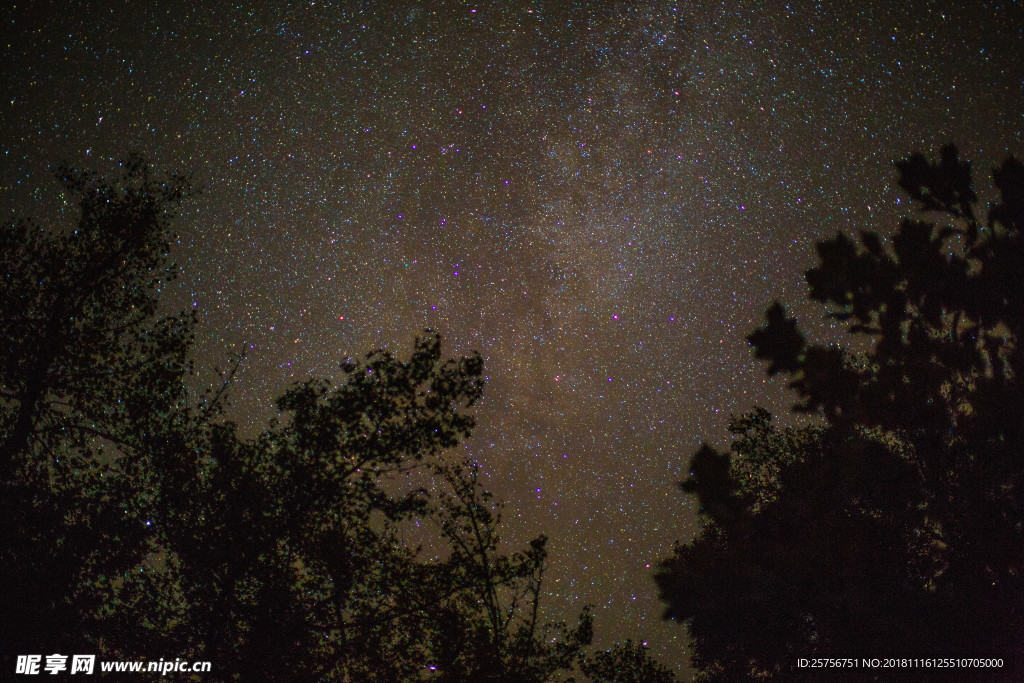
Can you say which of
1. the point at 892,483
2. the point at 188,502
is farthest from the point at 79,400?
the point at 892,483

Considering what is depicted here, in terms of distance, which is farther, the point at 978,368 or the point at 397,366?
the point at 397,366

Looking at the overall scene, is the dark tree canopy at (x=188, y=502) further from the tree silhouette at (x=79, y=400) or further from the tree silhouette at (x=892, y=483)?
the tree silhouette at (x=892, y=483)

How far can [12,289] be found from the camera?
758 centimetres

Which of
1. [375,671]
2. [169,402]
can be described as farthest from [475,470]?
[169,402]

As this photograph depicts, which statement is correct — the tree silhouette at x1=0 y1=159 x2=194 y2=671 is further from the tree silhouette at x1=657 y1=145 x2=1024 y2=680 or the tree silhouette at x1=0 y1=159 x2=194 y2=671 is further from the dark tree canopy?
the tree silhouette at x1=657 y1=145 x2=1024 y2=680

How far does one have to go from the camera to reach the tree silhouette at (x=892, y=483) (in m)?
6.84

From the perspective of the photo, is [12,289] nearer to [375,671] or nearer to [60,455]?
[60,455]

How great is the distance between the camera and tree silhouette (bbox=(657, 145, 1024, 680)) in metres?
6.84

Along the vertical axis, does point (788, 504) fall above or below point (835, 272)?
below

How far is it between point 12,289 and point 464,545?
7001mm

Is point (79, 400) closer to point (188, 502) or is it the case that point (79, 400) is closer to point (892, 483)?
point (188, 502)

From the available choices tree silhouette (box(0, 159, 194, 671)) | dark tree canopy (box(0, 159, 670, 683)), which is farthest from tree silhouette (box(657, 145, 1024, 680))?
tree silhouette (box(0, 159, 194, 671))

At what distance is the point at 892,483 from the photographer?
7.29m

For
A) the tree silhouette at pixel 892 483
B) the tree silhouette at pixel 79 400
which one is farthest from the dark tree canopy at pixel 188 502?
the tree silhouette at pixel 892 483
